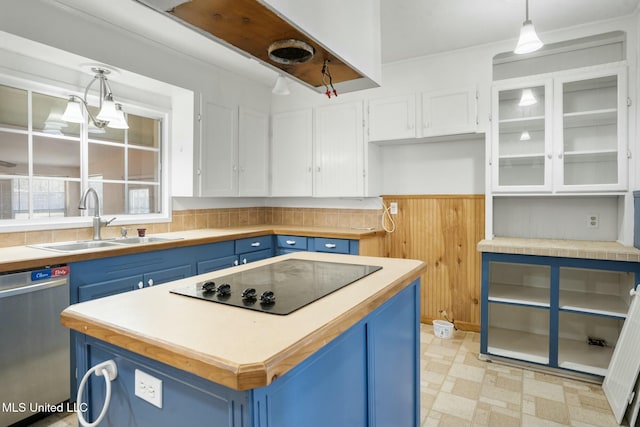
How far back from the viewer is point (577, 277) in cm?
287

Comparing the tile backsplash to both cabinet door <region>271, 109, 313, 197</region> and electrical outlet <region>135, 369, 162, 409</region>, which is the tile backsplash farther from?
electrical outlet <region>135, 369, 162, 409</region>

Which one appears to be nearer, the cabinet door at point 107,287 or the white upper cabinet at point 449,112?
the cabinet door at point 107,287

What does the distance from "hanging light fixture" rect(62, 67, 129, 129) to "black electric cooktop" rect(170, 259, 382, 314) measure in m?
Answer: 1.81

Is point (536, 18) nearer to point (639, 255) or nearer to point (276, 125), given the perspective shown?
point (639, 255)

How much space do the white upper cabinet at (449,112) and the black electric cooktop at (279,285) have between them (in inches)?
76.7

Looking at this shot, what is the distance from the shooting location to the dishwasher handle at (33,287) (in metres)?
1.83

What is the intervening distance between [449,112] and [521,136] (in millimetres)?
619

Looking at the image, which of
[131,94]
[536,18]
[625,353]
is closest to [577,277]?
[625,353]

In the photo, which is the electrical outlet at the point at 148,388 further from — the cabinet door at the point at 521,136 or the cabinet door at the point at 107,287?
the cabinet door at the point at 521,136

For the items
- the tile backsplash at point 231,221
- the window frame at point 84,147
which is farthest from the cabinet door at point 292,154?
the window frame at point 84,147

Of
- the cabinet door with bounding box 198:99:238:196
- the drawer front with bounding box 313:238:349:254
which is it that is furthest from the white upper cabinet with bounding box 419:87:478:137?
the cabinet door with bounding box 198:99:238:196

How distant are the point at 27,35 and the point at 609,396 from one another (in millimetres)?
4150

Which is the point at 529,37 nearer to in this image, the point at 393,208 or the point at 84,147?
the point at 393,208

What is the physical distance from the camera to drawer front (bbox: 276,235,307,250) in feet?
11.8
